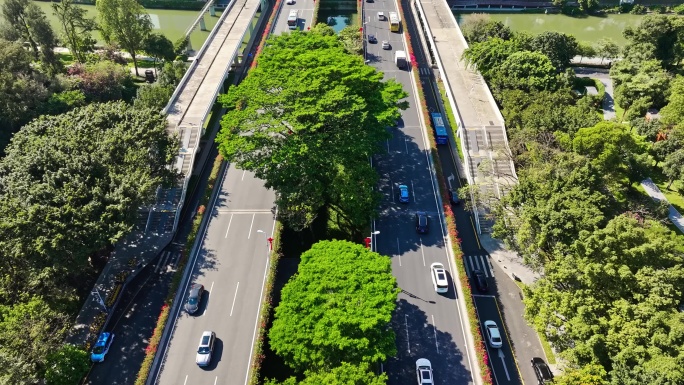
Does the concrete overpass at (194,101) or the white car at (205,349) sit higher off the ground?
the concrete overpass at (194,101)

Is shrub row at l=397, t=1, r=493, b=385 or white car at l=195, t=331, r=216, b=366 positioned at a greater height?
shrub row at l=397, t=1, r=493, b=385

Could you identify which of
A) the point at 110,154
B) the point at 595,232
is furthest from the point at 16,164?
the point at 595,232

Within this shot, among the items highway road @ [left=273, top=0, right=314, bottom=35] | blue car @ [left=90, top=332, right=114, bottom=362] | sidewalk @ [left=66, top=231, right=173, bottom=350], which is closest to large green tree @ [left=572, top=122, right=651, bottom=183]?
sidewalk @ [left=66, top=231, right=173, bottom=350]

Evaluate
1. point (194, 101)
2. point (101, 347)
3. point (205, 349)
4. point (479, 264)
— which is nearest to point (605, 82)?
point (479, 264)

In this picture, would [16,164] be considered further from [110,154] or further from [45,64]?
[45,64]

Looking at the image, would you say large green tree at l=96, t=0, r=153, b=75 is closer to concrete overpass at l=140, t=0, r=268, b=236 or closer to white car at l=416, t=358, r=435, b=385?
concrete overpass at l=140, t=0, r=268, b=236

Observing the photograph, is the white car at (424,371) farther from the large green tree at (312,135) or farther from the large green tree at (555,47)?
the large green tree at (555,47)

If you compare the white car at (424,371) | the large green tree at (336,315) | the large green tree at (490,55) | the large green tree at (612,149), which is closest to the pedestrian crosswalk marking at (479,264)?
the white car at (424,371)
